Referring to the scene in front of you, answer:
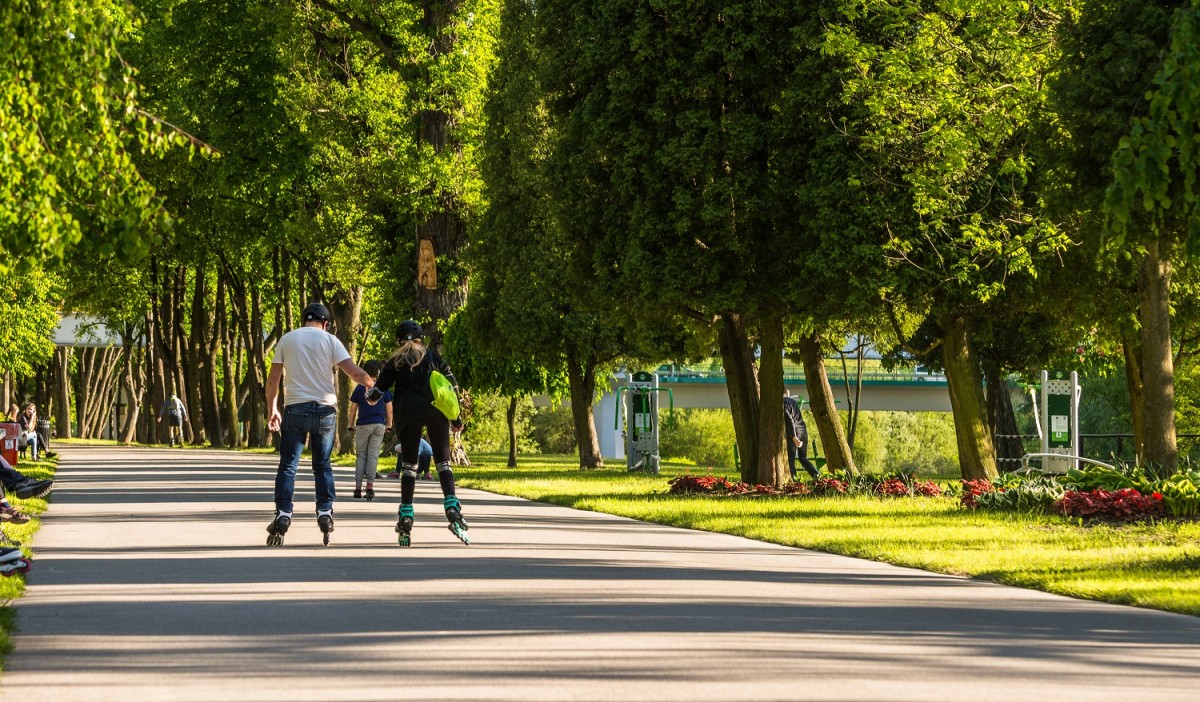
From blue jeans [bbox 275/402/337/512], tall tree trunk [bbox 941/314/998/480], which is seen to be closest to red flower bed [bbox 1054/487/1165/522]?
tall tree trunk [bbox 941/314/998/480]

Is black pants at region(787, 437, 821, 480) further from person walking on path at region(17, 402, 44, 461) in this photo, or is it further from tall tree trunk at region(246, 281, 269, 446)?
tall tree trunk at region(246, 281, 269, 446)

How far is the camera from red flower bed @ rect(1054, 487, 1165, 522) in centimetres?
1706

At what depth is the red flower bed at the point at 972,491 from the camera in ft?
66.3

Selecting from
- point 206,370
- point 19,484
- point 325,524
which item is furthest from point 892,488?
point 206,370

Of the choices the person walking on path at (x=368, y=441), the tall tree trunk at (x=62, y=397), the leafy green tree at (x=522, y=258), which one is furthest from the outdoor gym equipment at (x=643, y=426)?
the tall tree trunk at (x=62, y=397)

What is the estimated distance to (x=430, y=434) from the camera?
14.5 metres

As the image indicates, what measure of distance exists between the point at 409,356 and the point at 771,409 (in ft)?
35.0

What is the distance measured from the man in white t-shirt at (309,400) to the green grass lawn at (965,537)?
14.0 feet

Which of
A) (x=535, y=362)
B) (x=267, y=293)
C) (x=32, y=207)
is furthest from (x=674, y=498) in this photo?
(x=267, y=293)

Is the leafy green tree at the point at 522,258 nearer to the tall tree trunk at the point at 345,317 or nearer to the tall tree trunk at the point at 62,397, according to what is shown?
the tall tree trunk at the point at 345,317

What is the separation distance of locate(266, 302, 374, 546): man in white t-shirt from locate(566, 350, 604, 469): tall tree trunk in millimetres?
24809

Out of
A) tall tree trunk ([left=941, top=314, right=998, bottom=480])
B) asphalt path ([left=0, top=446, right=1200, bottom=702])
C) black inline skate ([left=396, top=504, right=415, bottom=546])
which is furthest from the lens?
tall tree trunk ([left=941, top=314, right=998, bottom=480])

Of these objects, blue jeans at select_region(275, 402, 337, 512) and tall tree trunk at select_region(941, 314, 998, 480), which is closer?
blue jeans at select_region(275, 402, 337, 512)

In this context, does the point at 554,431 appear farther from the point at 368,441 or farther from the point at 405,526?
the point at 405,526
